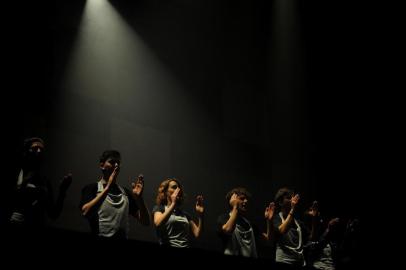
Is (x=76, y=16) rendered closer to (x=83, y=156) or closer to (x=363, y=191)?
(x=83, y=156)

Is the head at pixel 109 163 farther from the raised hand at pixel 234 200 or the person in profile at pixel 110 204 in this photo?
the raised hand at pixel 234 200

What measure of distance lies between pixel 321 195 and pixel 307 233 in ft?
7.70

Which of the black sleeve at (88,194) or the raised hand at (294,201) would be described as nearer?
the black sleeve at (88,194)

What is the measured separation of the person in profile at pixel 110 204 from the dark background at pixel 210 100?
109cm

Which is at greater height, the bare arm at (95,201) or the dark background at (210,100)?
the dark background at (210,100)

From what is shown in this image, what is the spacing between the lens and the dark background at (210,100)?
5.98m

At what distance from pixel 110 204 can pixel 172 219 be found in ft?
1.89

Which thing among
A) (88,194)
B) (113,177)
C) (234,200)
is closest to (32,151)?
(88,194)

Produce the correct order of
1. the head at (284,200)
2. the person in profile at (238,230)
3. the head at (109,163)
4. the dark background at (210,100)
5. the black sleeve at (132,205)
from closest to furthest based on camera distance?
1. the head at (109,163)
2. the black sleeve at (132,205)
3. the person in profile at (238,230)
4. the head at (284,200)
5. the dark background at (210,100)

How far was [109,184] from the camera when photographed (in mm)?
4543

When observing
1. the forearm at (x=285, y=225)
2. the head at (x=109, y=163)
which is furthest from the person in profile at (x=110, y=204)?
the forearm at (x=285, y=225)

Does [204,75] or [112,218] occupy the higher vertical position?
[204,75]

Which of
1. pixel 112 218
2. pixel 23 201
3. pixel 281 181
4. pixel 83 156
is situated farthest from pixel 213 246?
pixel 23 201

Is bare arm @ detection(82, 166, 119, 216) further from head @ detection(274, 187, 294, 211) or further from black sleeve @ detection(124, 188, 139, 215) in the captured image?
head @ detection(274, 187, 294, 211)
